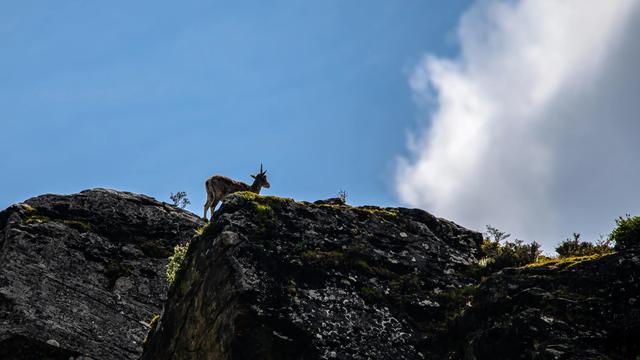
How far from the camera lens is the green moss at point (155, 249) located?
28.9 m

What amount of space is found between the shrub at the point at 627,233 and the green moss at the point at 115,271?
56.7 ft

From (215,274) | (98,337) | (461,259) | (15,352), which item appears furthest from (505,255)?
(15,352)

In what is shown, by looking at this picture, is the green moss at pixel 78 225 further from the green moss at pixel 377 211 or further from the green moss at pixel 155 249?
the green moss at pixel 377 211

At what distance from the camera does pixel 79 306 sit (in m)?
25.0

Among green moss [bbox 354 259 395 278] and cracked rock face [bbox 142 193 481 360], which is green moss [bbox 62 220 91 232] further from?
green moss [bbox 354 259 395 278]

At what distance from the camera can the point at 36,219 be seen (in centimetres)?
2772

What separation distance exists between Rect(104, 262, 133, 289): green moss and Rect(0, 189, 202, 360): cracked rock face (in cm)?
4

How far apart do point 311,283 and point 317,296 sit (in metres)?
0.47

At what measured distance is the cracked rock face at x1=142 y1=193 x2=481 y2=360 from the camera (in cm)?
1616

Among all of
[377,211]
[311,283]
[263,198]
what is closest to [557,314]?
[311,283]

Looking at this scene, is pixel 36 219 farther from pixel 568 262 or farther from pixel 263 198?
pixel 568 262

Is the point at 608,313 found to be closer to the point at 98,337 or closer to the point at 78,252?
the point at 98,337

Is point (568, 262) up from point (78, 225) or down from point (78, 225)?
down

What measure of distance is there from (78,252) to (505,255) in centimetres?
1564
